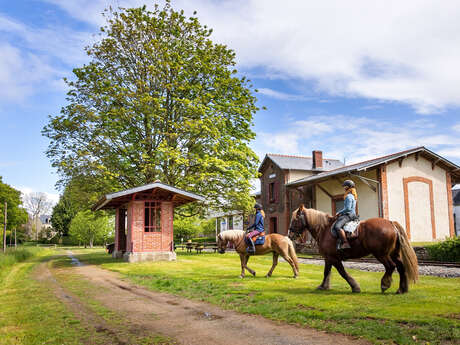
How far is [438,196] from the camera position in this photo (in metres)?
25.2

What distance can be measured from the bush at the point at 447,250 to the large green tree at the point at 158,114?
991 cm

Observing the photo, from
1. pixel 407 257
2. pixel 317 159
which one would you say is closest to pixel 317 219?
pixel 407 257

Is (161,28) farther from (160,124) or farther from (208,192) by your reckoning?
(208,192)

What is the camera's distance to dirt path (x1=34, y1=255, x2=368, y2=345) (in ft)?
→ 16.5

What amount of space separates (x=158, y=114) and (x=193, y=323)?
17.3 metres

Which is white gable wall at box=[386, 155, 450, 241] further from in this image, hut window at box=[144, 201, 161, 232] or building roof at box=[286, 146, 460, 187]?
hut window at box=[144, 201, 161, 232]

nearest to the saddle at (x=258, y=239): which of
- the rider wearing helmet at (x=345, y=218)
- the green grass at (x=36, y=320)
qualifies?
the rider wearing helmet at (x=345, y=218)

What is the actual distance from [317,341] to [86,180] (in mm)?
19721

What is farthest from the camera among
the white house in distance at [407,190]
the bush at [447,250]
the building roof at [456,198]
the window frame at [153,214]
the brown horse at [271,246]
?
the building roof at [456,198]

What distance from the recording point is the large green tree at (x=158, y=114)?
21.1 meters

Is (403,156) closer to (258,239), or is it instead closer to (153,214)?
(153,214)

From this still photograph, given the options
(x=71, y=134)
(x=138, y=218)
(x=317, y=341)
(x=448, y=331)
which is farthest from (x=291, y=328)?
(x=71, y=134)

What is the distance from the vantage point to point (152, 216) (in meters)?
19.5

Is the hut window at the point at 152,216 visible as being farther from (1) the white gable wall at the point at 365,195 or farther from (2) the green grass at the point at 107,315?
(1) the white gable wall at the point at 365,195
